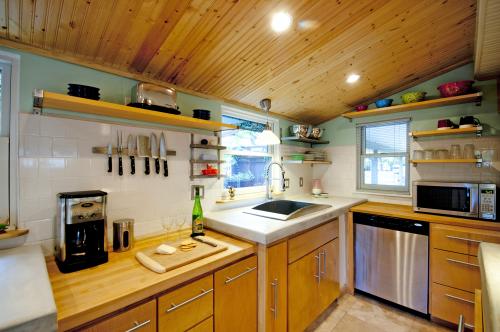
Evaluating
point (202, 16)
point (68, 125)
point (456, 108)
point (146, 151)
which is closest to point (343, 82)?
point (456, 108)

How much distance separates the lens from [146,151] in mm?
1688

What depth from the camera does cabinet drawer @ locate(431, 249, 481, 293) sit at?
75.4 inches

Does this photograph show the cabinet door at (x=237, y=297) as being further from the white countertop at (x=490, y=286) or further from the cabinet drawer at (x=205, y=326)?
the white countertop at (x=490, y=286)

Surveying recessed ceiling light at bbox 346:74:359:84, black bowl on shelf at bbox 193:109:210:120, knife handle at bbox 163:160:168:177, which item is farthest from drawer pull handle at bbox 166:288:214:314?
recessed ceiling light at bbox 346:74:359:84

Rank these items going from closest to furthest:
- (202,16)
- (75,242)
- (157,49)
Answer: (75,242) → (202,16) → (157,49)

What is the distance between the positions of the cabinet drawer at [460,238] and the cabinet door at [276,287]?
1438 millimetres

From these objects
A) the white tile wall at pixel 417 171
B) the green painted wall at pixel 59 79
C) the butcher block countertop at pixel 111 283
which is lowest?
the butcher block countertop at pixel 111 283

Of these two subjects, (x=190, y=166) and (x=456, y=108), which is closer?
(x=190, y=166)

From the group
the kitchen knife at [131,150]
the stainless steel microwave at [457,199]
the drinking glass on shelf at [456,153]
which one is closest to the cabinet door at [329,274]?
the stainless steel microwave at [457,199]

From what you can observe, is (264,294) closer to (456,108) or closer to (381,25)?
(381,25)

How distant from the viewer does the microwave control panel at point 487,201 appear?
1973 millimetres

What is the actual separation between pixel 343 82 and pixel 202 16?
5.40 ft

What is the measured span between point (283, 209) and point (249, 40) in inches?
60.8

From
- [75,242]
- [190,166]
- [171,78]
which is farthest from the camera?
[190,166]
